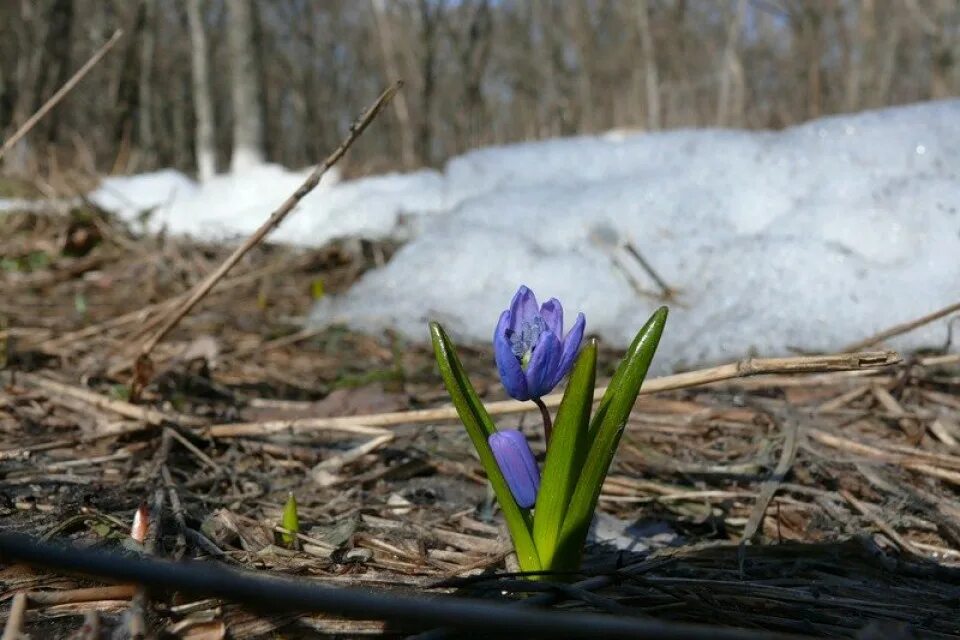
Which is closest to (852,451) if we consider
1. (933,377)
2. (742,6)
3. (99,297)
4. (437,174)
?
(933,377)

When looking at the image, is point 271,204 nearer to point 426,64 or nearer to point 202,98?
point 202,98

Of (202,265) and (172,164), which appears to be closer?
(202,265)

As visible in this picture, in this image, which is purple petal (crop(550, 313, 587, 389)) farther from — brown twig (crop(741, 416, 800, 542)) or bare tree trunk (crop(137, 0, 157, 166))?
bare tree trunk (crop(137, 0, 157, 166))

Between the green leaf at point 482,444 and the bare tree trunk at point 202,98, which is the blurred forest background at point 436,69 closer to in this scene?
the bare tree trunk at point 202,98

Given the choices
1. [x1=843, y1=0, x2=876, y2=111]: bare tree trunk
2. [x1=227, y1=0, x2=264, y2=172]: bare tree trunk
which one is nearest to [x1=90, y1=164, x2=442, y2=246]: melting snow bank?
[x1=227, y1=0, x2=264, y2=172]: bare tree trunk

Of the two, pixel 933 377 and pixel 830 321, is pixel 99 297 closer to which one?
pixel 830 321

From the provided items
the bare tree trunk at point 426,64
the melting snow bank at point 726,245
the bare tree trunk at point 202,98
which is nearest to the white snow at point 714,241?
the melting snow bank at point 726,245
